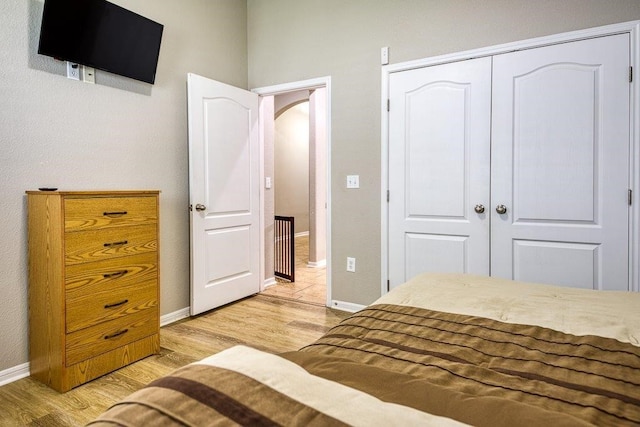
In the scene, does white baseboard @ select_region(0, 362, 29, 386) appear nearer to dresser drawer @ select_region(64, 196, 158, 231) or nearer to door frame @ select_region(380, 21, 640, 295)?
dresser drawer @ select_region(64, 196, 158, 231)

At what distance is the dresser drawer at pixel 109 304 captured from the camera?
6.97ft

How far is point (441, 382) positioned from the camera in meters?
0.82

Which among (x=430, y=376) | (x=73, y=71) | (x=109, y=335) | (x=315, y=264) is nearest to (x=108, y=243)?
(x=109, y=335)

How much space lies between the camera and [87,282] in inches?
85.8

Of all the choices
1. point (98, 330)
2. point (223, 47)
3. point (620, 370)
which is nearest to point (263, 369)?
point (620, 370)

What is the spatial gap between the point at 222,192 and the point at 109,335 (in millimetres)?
1490

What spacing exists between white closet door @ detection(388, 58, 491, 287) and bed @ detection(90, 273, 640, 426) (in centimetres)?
154

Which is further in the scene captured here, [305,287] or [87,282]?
[305,287]

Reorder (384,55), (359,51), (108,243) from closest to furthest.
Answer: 1. (108,243)
2. (384,55)
3. (359,51)

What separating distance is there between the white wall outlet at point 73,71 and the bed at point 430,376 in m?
2.38

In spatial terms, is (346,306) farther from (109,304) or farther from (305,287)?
(109,304)

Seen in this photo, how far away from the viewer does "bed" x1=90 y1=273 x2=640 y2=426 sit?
0.65m

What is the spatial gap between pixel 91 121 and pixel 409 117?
2236mm

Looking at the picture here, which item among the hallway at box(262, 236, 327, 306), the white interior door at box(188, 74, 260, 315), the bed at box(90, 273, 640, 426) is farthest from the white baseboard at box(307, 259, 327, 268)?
the bed at box(90, 273, 640, 426)
